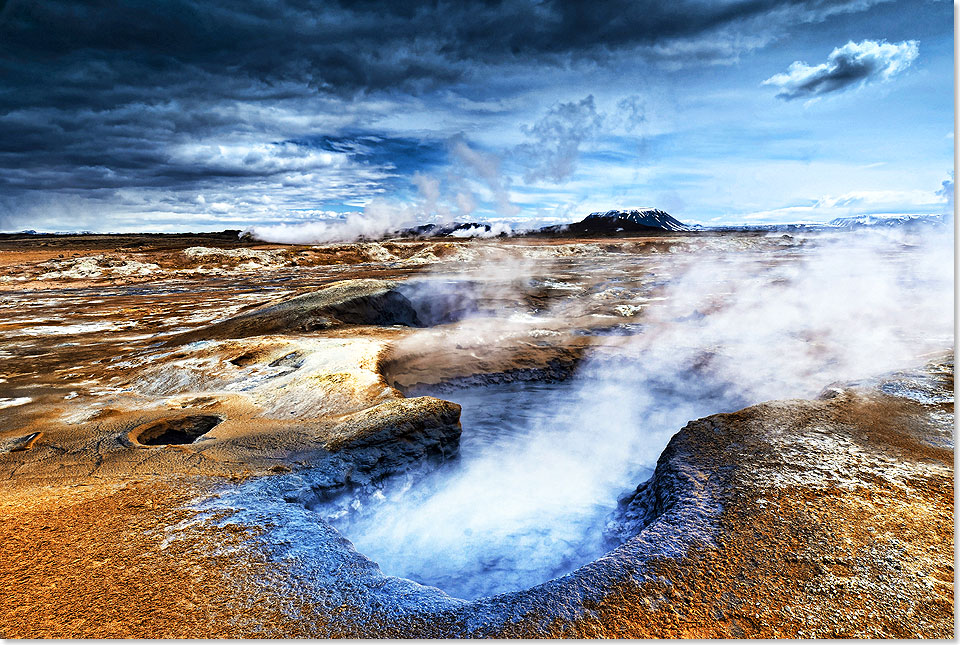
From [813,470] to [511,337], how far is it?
289 inches

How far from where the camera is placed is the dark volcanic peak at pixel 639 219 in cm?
13962

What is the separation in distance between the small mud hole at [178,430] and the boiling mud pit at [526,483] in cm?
277

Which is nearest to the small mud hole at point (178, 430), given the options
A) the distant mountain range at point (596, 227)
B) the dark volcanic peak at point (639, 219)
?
the distant mountain range at point (596, 227)

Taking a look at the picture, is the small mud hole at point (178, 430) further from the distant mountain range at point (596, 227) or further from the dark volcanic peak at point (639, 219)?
the dark volcanic peak at point (639, 219)

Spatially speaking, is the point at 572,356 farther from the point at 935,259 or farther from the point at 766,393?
the point at 935,259

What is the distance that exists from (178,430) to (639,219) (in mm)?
152887

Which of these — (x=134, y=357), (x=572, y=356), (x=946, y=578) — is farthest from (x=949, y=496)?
(x=134, y=357)

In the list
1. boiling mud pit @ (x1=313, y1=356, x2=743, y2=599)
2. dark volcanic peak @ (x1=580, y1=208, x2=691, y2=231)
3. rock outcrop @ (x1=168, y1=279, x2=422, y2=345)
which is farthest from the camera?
dark volcanic peak @ (x1=580, y1=208, x2=691, y2=231)

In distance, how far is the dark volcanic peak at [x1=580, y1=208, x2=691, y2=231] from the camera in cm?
13962

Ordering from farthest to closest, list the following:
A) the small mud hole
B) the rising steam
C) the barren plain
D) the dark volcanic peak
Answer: the dark volcanic peak < the small mud hole < the rising steam < the barren plain

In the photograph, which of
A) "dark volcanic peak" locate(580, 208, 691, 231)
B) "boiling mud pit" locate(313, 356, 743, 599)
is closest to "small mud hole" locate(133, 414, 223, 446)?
"boiling mud pit" locate(313, 356, 743, 599)

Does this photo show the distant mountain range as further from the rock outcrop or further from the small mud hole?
the small mud hole

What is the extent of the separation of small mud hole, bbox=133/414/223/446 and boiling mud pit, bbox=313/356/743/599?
109 inches

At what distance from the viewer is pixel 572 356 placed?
9711 millimetres
